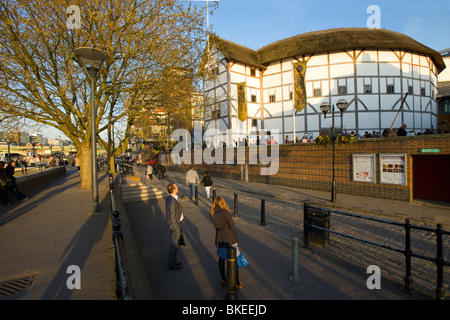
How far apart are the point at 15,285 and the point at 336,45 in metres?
27.8

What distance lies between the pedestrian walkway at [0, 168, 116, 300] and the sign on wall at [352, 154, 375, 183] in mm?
12639

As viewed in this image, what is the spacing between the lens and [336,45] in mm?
23469

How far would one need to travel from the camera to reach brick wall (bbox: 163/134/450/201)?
11430 mm

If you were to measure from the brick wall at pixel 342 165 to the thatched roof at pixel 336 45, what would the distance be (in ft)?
39.1

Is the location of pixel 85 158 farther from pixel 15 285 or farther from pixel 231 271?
pixel 231 271

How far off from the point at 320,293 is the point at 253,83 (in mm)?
25974

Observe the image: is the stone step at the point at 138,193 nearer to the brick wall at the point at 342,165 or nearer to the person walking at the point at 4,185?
the person walking at the point at 4,185

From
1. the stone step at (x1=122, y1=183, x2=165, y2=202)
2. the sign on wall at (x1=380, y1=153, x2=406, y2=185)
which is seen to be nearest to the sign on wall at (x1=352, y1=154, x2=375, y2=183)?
the sign on wall at (x1=380, y1=153, x2=406, y2=185)

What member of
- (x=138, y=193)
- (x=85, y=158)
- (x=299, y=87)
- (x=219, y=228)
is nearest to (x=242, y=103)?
(x=299, y=87)

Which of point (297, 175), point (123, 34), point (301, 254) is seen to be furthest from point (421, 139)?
point (123, 34)

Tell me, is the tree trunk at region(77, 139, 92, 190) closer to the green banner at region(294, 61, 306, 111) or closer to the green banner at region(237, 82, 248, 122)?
the green banner at region(237, 82, 248, 122)

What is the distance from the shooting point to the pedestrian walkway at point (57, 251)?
404 cm

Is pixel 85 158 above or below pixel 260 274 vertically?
above
